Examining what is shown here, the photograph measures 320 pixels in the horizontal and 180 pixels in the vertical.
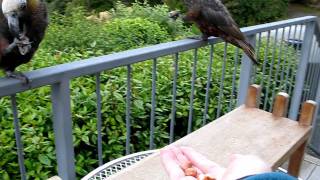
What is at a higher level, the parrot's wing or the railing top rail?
the parrot's wing

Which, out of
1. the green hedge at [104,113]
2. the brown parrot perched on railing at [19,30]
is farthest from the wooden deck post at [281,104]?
the brown parrot perched on railing at [19,30]

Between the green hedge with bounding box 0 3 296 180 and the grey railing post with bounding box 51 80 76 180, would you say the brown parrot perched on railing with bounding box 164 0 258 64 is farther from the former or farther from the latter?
the grey railing post with bounding box 51 80 76 180

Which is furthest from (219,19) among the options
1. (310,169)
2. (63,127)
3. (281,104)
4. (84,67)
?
(310,169)

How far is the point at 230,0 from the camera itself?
9.79m

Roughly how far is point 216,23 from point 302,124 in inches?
28.2

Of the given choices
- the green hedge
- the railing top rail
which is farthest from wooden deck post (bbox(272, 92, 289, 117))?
the green hedge

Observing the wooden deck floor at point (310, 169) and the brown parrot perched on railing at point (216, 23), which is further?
the wooden deck floor at point (310, 169)

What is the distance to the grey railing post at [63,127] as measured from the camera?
135cm

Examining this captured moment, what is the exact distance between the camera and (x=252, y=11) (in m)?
10.1

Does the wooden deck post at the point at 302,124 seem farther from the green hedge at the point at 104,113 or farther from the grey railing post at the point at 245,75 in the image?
the green hedge at the point at 104,113

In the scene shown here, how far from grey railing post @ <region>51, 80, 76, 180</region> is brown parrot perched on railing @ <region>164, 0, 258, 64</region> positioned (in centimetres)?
97

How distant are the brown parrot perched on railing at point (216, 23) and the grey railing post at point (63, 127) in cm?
97

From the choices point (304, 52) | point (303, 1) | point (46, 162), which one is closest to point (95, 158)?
point (46, 162)

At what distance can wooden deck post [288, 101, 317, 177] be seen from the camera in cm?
178
